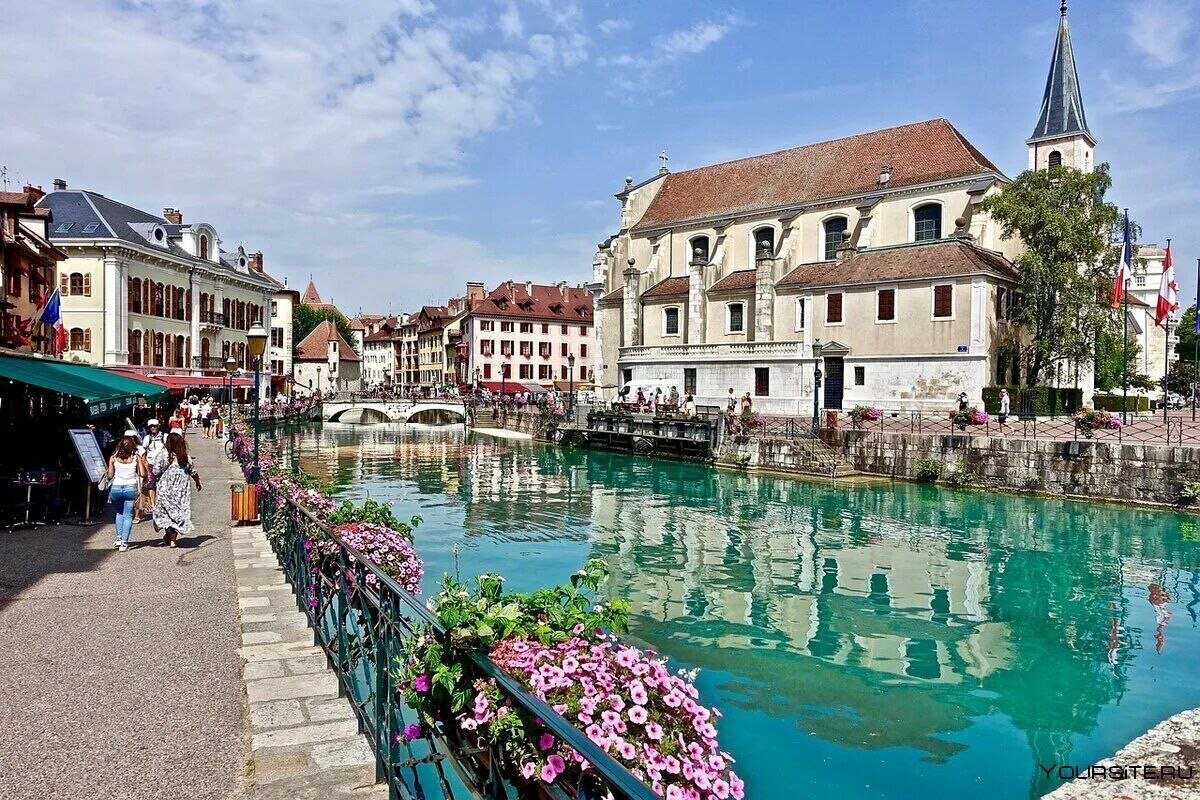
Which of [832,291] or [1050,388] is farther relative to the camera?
[832,291]

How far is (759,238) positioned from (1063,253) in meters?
19.5

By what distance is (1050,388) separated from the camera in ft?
126

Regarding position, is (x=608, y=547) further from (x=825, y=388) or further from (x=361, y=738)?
(x=825, y=388)

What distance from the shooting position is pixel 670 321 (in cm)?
5309

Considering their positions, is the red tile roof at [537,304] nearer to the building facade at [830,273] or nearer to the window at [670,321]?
the building facade at [830,273]

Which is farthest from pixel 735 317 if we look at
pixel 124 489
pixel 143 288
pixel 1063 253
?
pixel 124 489

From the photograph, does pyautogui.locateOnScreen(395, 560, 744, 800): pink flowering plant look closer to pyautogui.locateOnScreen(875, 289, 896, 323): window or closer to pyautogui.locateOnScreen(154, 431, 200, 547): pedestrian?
pyautogui.locateOnScreen(154, 431, 200, 547): pedestrian

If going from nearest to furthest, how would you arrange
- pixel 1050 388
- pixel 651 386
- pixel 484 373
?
pixel 1050 388 < pixel 651 386 < pixel 484 373

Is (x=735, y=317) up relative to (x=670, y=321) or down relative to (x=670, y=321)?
down

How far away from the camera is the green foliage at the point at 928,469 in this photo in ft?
97.6

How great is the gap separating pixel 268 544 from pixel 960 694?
32.0 feet

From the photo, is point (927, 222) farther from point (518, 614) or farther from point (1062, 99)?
point (518, 614)

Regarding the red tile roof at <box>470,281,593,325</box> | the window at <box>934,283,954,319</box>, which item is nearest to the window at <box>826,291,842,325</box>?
the window at <box>934,283,954,319</box>

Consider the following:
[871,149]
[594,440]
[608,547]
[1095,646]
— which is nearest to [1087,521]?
[1095,646]
